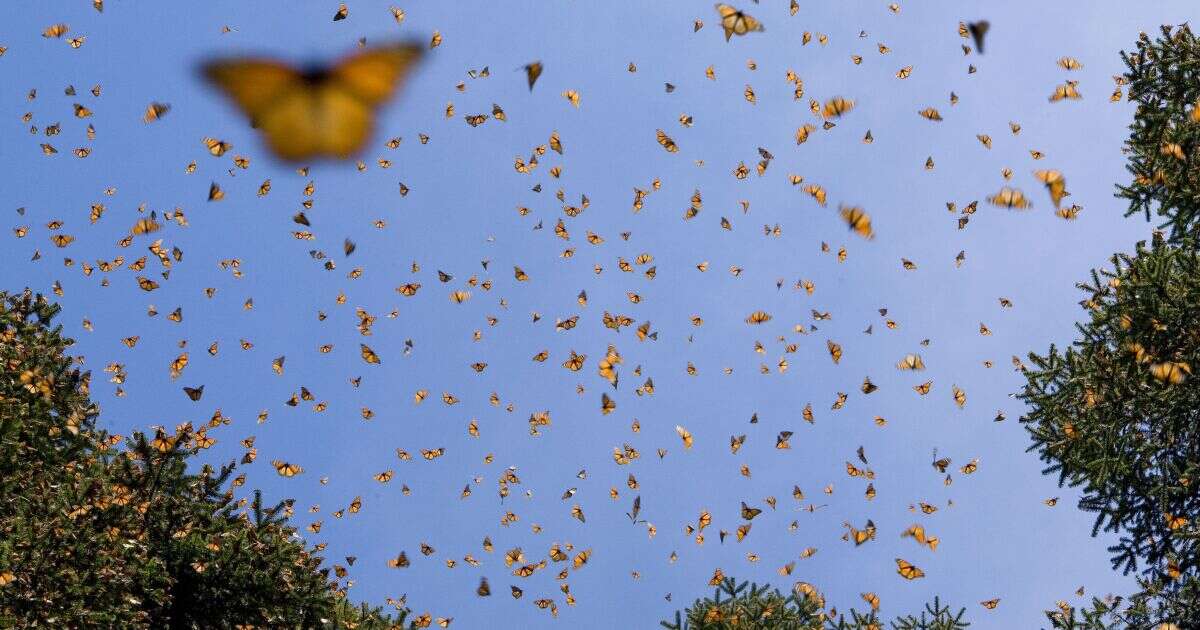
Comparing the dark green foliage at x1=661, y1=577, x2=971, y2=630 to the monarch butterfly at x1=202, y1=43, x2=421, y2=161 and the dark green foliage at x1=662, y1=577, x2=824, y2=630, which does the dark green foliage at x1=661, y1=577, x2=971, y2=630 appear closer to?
the dark green foliage at x1=662, y1=577, x2=824, y2=630

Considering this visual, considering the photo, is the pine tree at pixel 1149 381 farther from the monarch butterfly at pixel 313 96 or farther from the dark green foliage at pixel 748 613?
the monarch butterfly at pixel 313 96

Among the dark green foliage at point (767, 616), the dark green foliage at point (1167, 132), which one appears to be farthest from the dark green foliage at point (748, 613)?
the dark green foliage at point (1167, 132)

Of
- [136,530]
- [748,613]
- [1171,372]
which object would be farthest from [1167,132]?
[136,530]

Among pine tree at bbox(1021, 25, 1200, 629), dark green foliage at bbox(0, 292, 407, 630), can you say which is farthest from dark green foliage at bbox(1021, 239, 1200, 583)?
dark green foliage at bbox(0, 292, 407, 630)

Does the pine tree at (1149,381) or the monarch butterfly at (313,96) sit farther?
the pine tree at (1149,381)

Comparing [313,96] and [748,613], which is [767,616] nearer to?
[748,613]

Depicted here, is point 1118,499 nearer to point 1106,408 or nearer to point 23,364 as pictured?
point 1106,408

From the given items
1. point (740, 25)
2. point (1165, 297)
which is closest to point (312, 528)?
point (740, 25)
